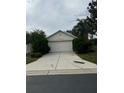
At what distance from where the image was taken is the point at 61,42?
20.2 metres

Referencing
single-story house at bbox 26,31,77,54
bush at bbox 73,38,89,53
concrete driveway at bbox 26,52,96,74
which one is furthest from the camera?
single-story house at bbox 26,31,77,54

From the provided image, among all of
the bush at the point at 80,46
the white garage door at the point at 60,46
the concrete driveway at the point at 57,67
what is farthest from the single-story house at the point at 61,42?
the concrete driveway at the point at 57,67

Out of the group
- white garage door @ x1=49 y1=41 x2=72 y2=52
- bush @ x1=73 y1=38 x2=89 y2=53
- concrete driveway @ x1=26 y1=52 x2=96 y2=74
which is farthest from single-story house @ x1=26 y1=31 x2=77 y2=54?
concrete driveway @ x1=26 y1=52 x2=96 y2=74

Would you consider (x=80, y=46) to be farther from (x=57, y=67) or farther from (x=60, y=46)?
(x=57, y=67)

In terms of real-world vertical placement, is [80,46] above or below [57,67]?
above

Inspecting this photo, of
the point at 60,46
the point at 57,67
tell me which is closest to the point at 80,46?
the point at 60,46

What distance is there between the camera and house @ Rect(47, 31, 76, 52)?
62.1ft

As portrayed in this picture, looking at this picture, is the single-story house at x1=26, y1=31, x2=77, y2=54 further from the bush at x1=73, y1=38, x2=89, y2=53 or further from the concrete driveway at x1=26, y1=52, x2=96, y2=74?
the concrete driveway at x1=26, y1=52, x2=96, y2=74

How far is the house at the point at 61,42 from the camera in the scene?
18.9 m

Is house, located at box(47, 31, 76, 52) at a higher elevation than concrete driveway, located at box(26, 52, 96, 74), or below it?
higher

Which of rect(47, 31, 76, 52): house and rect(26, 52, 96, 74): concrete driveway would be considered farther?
rect(47, 31, 76, 52): house
